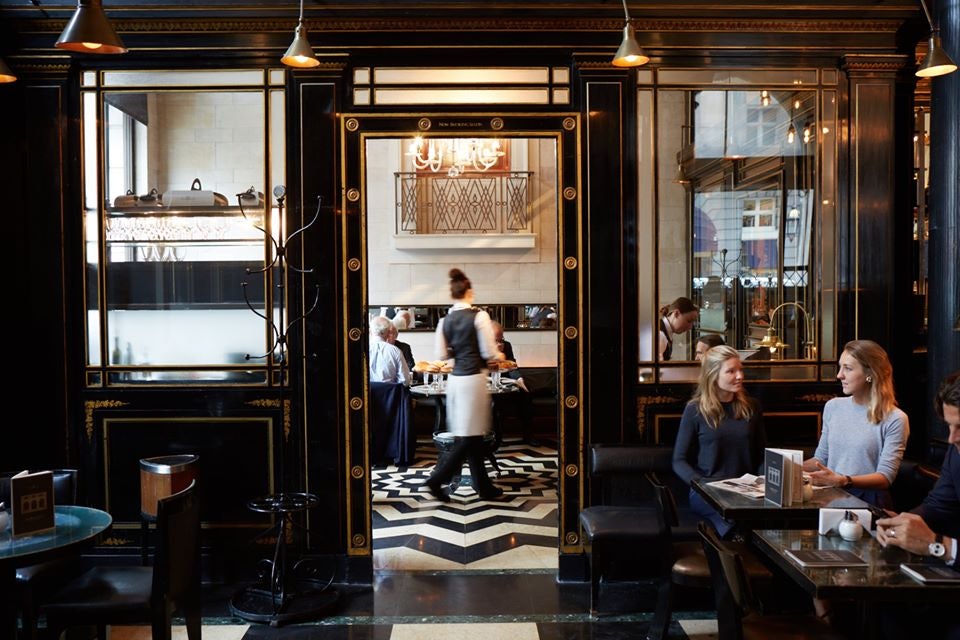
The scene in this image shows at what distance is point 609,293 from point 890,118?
201 cm

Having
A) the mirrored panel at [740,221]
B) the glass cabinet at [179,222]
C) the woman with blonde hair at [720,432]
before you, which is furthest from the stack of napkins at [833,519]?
the glass cabinet at [179,222]

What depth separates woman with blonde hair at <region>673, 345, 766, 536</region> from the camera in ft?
14.3

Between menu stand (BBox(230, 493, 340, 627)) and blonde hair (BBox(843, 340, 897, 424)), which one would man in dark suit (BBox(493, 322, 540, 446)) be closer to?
menu stand (BBox(230, 493, 340, 627))

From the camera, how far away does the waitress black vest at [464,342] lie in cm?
651

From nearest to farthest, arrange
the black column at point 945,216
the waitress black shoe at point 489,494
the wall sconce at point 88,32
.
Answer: the wall sconce at point 88,32 → the black column at point 945,216 → the waitress black shoe at point 489,494

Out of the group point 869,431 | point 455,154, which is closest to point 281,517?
point 869,431

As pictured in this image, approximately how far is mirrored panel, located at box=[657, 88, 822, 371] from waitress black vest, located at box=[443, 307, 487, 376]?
1.83 m

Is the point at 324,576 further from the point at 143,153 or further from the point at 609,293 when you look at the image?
the point at 143,153

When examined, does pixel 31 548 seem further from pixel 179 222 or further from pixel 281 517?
pixel 179 222

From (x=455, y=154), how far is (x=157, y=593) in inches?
300

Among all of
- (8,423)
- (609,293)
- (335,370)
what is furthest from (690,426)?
(8,423)

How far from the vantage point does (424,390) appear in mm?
8297

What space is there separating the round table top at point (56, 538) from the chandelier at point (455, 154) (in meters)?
7.14

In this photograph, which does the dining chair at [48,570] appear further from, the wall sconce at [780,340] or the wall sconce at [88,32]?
the wall sconce at [780,340]
